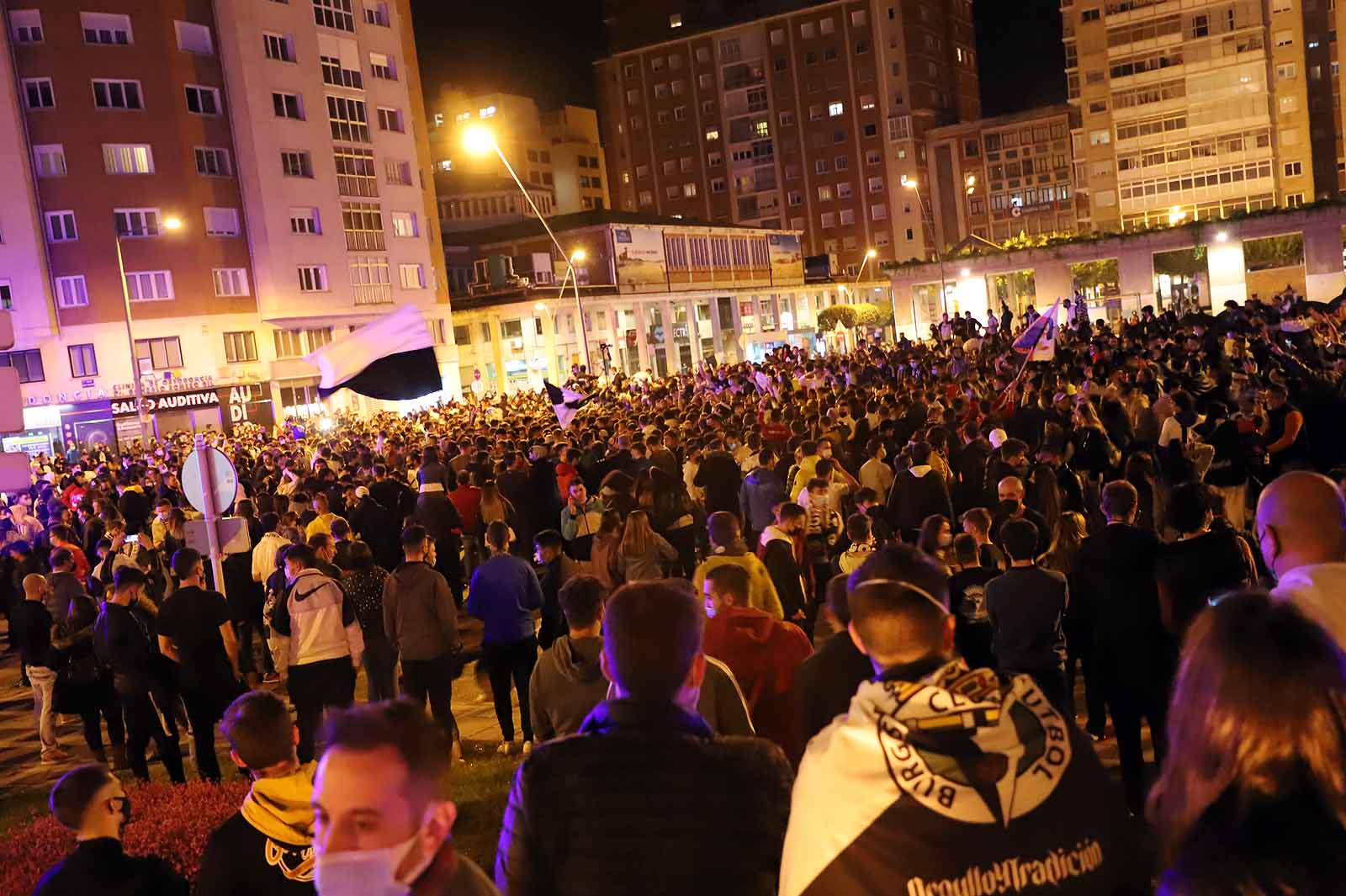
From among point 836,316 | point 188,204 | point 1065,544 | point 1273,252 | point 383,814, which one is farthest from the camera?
point 836,316

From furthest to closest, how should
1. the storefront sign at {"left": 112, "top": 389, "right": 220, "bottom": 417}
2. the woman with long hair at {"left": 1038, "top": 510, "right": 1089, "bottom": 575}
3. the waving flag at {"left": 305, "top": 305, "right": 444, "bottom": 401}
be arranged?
the storefront sign at {"left": 112, "top": 389, "right": 220, "bottom": 417} → the waving flag at {"left": 305, "top": 305, "right": 444, "bottom": 401} → the woman with long hair at {"left": 1038, "top": 510, "right": 1089, "bottom": 575}

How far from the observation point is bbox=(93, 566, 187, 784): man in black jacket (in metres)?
8.55

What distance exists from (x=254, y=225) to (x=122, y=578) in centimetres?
4844

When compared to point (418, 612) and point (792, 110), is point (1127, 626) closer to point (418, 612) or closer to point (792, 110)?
point (418, 612)

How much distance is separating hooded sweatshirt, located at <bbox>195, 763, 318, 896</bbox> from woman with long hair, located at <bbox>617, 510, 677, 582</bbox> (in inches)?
193

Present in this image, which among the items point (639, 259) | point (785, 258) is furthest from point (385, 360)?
point (785, 258)

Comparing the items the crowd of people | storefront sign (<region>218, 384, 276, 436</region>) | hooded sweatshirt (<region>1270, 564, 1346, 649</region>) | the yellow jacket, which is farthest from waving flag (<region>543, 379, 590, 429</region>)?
storefront sign (<region>218, 384, 276, 436</region>)

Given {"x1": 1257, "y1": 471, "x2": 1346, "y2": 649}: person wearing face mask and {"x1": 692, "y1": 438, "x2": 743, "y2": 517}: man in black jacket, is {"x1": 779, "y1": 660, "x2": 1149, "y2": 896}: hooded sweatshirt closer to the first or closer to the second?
{"x1": 1257, "y1": 471, "x2": 1346, "y2": 649}: person wearing face mask

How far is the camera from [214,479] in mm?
9531

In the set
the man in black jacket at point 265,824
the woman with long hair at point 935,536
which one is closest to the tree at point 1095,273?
the woman with long hair at point 935,536

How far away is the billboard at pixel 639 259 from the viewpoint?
68.7 meters

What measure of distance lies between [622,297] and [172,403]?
27.2m

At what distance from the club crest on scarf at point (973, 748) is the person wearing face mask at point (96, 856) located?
8.79 feet

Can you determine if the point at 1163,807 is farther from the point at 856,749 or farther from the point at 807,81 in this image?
the point at 807,81
